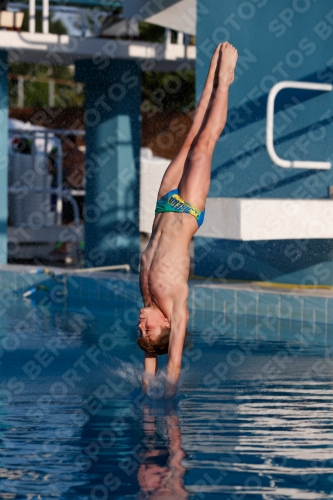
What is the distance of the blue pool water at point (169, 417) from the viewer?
11.7 feet

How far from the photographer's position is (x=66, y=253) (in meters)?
13.8

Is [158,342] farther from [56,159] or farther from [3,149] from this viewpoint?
[56,159]

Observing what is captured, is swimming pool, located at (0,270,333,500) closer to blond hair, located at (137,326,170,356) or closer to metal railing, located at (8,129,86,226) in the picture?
blond hair, located at (137,326,170,356)

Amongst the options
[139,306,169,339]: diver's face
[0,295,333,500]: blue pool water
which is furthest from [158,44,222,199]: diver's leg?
[0,295,333,500]: blue pool water

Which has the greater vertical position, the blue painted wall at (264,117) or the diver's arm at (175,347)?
the blue painted wall at (264,117)

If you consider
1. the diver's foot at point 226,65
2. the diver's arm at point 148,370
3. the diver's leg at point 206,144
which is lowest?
the diver's arm at point 148,370

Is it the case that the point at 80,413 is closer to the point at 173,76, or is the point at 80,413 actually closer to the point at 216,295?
the point at 216,295

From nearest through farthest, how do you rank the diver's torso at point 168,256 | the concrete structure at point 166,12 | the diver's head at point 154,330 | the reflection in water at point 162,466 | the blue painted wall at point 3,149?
the reflection in water at point 162,466 → the diver's head at point 154,330 → the diver's torso at point 168,256 → the concrete structure at point 166,12 → the blue painted wall at point 3,149

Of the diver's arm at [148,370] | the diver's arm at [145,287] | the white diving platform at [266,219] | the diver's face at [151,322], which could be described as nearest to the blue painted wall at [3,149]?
the white diving platform at [266,219]

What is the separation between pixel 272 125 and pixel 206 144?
1960 mm

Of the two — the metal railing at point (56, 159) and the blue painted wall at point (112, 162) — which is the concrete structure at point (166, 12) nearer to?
the blue painted wall at point (112, 162)

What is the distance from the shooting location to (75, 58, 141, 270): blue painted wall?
11.7 meters

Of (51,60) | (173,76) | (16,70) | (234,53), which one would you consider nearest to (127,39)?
(51,60)

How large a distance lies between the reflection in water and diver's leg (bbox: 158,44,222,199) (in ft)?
5.77
